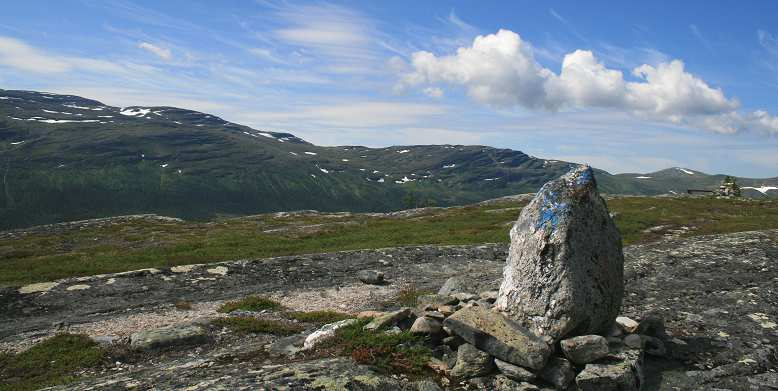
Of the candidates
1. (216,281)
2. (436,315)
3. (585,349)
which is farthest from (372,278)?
(585,349)

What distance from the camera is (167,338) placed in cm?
1795

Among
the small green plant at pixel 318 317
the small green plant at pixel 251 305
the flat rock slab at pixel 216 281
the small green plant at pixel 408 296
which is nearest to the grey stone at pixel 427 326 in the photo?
the small green plant at pixel 318 317

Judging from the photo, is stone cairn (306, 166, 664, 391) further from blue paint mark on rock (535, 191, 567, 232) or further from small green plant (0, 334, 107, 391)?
small green plant (0, 334, 107, 391)

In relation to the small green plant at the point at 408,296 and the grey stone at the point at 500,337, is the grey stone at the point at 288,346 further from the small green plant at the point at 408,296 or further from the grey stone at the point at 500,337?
the small green plant at the point at 408,296

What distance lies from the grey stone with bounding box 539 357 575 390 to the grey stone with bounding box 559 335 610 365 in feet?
0.86

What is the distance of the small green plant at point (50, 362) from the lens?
49.7 ft

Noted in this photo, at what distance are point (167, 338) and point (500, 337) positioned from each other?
1260 cm

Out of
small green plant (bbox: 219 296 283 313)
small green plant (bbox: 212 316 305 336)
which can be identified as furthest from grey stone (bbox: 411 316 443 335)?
small green plant (bbox: 219 296 283 313)

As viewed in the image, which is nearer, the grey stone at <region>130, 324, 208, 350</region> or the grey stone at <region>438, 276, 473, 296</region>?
the grey stone at <region>130, 324, 208, 350</region>

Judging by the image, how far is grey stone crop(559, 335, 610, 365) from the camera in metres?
12.8

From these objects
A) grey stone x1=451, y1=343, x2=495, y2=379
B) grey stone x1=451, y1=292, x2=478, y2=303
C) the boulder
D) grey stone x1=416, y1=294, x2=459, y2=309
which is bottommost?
the boulder

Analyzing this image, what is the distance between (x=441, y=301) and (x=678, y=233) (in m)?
41.4

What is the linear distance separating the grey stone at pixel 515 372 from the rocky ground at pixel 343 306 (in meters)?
2.33

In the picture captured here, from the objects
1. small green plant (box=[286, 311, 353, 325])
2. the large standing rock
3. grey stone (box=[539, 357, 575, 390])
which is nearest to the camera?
grey stone (box=[539, 357, 575, 390])
